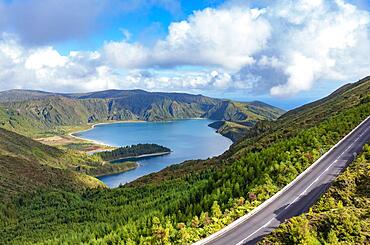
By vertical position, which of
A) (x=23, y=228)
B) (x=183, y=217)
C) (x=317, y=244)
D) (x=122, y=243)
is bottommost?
(x=23, y=228)

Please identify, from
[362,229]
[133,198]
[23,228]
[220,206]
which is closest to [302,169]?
[220,206]

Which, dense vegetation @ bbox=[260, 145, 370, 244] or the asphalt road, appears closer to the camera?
dense vegetation @ bbox=[260, 145, 370, 244]

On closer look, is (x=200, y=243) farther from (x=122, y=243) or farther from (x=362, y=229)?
(x=362, y=229)

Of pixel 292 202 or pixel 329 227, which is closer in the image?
pixel 329 227

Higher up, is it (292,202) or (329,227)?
(329,227)

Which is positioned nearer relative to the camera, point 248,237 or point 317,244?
point 317,244

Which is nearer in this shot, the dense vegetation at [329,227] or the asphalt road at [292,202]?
the dense vegetation at [329,227]

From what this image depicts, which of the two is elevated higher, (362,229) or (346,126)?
(346,126)

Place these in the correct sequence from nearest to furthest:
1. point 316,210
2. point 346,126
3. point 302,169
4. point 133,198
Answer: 1. point 316,210
2. point 302,169
3. point 346,126
4. point 133,198
